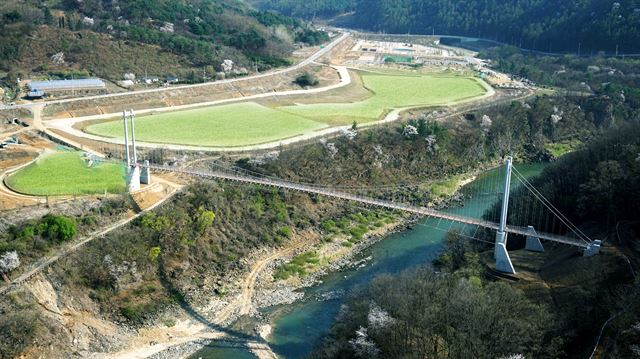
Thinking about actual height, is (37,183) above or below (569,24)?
below

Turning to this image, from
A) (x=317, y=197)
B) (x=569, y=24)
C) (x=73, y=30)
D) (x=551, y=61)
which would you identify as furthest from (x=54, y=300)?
(x=569, y=24)

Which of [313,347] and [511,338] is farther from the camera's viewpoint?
[313,347]

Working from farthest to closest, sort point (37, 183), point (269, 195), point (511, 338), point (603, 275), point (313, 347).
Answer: point (269, 195), point (37, 183), point (313, 347), point (603, 275), point (511, 338)

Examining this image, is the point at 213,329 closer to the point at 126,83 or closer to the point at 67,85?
the point at 67,85

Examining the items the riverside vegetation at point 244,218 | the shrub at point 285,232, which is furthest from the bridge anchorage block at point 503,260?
the shrub at point 285,232

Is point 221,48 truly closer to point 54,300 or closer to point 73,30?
point 73,30

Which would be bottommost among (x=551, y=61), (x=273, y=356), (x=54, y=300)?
(x=273, y=356)
